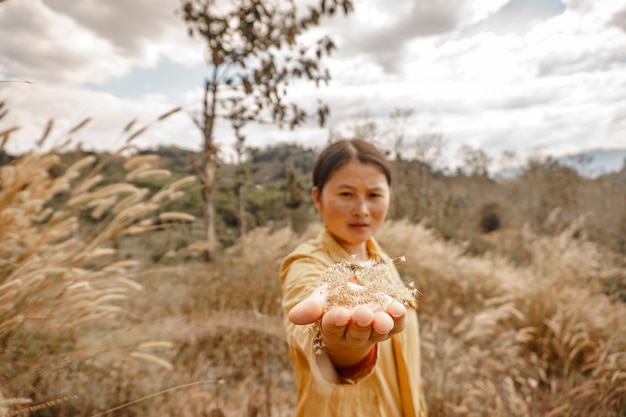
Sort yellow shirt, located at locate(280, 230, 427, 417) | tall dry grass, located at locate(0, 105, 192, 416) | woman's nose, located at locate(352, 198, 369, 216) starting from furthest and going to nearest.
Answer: tall dry grass, located at locate(0, 105, 192, 416) < woman's nose, located at locate(352, 198, 369, 216) < yellow shirt, located at locate(280, 230, 427, 417)

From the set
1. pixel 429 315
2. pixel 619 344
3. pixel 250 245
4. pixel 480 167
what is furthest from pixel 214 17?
pixel 480 167

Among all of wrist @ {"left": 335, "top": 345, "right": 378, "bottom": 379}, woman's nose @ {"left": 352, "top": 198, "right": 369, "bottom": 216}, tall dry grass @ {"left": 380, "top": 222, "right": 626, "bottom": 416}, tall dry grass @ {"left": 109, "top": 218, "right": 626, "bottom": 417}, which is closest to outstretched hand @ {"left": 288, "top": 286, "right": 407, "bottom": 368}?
wrist @ {"left": 335, "top": 345, "right": 378, "bottom": 379}

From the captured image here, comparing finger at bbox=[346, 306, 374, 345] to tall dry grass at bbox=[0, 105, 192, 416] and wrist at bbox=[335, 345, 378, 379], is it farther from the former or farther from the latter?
tall dry grass at bbox=[0, 105, 192, 416]

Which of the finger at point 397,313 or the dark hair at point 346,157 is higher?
the dark hair at point 346,157

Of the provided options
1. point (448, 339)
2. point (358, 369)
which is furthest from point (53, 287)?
point (448, 339)

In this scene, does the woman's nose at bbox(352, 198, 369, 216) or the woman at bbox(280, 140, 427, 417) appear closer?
the woman at bbox(280, 140, 427, 417)

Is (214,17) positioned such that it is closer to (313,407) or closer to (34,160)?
(34,160)

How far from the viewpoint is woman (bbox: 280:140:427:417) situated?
839 mm

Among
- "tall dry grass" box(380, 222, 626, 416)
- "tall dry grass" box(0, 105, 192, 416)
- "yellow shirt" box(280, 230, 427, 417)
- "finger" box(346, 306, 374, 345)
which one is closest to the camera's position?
"finger" box(346, 306, 374, 345)

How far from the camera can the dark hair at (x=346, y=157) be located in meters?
1.42

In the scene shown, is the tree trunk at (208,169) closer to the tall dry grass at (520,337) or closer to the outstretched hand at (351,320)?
the tall dry grass at (520,337)

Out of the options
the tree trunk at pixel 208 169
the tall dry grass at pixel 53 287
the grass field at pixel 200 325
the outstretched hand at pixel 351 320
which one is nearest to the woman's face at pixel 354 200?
the grass field at pixel 200 325

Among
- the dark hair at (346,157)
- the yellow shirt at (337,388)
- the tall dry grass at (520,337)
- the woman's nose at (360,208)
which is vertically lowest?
the tall dry grass at (520,337)

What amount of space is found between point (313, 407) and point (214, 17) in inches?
194
